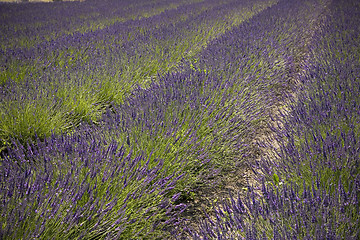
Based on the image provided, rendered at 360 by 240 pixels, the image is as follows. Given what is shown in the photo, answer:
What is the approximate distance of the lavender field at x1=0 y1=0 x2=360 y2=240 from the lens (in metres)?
1.34

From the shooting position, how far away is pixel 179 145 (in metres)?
2.21

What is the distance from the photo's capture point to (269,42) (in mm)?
4488

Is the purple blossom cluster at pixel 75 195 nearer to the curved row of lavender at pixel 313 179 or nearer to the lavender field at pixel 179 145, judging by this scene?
the lavender field at pixel 179 145

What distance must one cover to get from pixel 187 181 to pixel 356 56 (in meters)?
2.59

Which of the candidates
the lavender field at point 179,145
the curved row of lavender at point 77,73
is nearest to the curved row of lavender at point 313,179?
the lavender field at point 179,145

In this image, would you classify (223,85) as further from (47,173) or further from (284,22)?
(284,22)

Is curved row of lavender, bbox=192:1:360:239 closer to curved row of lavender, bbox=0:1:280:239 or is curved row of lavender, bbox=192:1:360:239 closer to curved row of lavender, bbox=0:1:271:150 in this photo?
curved row of lavender, bbox=0:1:280:239

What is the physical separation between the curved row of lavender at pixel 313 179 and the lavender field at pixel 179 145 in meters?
0.01

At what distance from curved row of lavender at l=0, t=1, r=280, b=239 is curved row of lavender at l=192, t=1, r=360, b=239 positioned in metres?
0.38

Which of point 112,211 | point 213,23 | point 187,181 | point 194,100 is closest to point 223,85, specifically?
point 194,100

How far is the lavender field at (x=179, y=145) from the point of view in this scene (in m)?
1.34

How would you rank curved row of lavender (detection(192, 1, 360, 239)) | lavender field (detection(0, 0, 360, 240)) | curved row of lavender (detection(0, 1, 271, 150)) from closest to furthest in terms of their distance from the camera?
curved row of lavender (detection(192, 1, 360, 239)) < lavender field (detection(0, 0, 360, 240)) < curved row of lavender (detection(0, 1, 271, 150))

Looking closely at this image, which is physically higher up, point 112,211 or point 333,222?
point 333,222

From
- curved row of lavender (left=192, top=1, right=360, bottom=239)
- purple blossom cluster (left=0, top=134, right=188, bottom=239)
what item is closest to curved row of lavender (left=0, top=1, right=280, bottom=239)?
purple blossom cluster (left=0, top=134, right=188, bottom=239)
